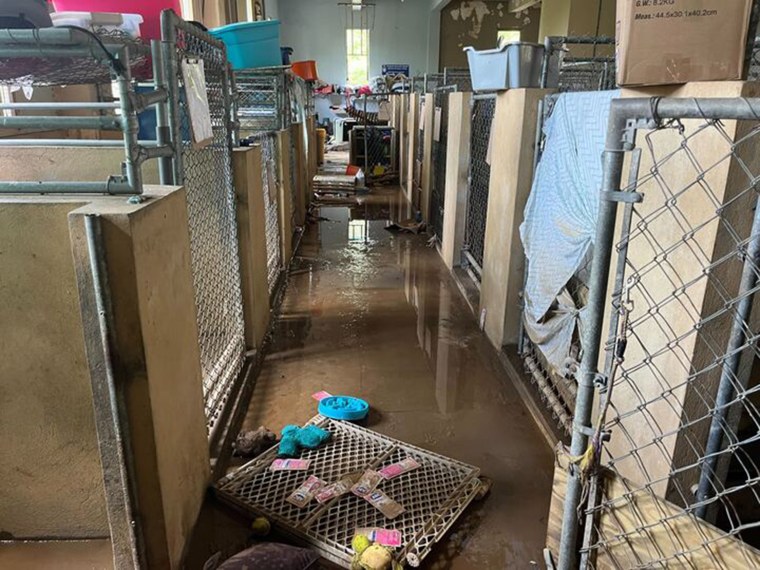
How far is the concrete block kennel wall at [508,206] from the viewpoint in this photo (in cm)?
331

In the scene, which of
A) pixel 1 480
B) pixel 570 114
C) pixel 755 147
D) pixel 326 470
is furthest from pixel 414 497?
pixel 570 114

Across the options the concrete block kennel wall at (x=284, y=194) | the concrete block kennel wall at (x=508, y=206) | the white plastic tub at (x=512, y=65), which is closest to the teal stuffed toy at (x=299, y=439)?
the concrete block kennel wall at (x=508, y=206)

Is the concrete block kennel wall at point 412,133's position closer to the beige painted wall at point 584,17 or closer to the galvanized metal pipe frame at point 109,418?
the beige painted wall at point 584,17

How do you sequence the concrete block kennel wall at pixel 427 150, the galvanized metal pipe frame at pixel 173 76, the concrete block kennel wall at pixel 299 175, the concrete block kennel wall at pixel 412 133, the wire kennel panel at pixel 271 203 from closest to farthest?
the galvanized metal pipe frame at pixel 173 76, the wire kennel panel at pixel 271 203, the concrete block kennel wall at pixel 299 175, the concrete block kennel wall at pixel 427 150, the concrete block kennel wall at pixel 412 133

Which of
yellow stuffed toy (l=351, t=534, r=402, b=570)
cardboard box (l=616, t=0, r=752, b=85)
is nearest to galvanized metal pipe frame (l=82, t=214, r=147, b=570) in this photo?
yellow stuffed toy (l=351, t=534, r=402, b=570)

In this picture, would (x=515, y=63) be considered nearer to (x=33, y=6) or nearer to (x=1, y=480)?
(x=33, y=6)

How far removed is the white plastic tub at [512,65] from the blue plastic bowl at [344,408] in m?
2.12

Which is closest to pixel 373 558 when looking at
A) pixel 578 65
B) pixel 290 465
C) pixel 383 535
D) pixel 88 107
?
pixel 383 535

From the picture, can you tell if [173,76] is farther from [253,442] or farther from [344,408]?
[344,408]

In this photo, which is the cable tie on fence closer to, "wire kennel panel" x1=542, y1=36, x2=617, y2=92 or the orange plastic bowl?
"wire kennel panel" x1=542, y1=36, x2=617, y2=92

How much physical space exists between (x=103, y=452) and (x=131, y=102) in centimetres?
103

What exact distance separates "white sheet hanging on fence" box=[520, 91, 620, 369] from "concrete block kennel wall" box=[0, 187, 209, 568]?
171 centimetres

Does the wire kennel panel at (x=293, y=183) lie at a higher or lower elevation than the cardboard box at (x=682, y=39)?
lower

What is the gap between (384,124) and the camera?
42.3ft
